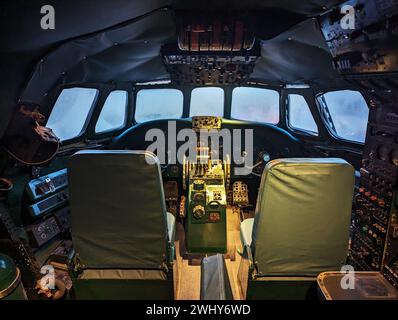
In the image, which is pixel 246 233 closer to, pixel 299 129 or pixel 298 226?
pixel 298 226

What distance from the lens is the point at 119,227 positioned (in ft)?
6.78

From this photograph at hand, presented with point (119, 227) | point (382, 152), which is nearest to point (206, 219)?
point (119, 227)

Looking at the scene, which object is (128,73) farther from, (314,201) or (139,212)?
(314,201)

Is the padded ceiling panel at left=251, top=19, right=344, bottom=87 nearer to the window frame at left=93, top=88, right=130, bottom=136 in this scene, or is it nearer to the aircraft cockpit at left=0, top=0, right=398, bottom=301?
the aircraft cockpit at left=0, top=0, right=398, bottom=301

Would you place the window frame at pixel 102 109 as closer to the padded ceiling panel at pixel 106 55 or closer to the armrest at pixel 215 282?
the padded ceiling panel at pixel 106 55

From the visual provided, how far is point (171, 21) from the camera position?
2.60 m

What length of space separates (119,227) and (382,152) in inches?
90.1

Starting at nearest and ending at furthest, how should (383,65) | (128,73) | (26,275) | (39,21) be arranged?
1. (39,21)
2. (383,65)
3. (26,275)
4. (128,73)

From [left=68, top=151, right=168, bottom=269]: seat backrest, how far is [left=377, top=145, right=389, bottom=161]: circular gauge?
192cm

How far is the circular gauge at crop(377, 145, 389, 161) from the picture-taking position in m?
2.38

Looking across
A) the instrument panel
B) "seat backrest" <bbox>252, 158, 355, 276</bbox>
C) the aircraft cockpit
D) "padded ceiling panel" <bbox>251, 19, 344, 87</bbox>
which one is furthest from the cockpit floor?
"padded ceiling panel" <bbox>251, 19, 344, 87</bbox>

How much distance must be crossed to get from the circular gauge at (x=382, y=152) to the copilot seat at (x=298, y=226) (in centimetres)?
79
